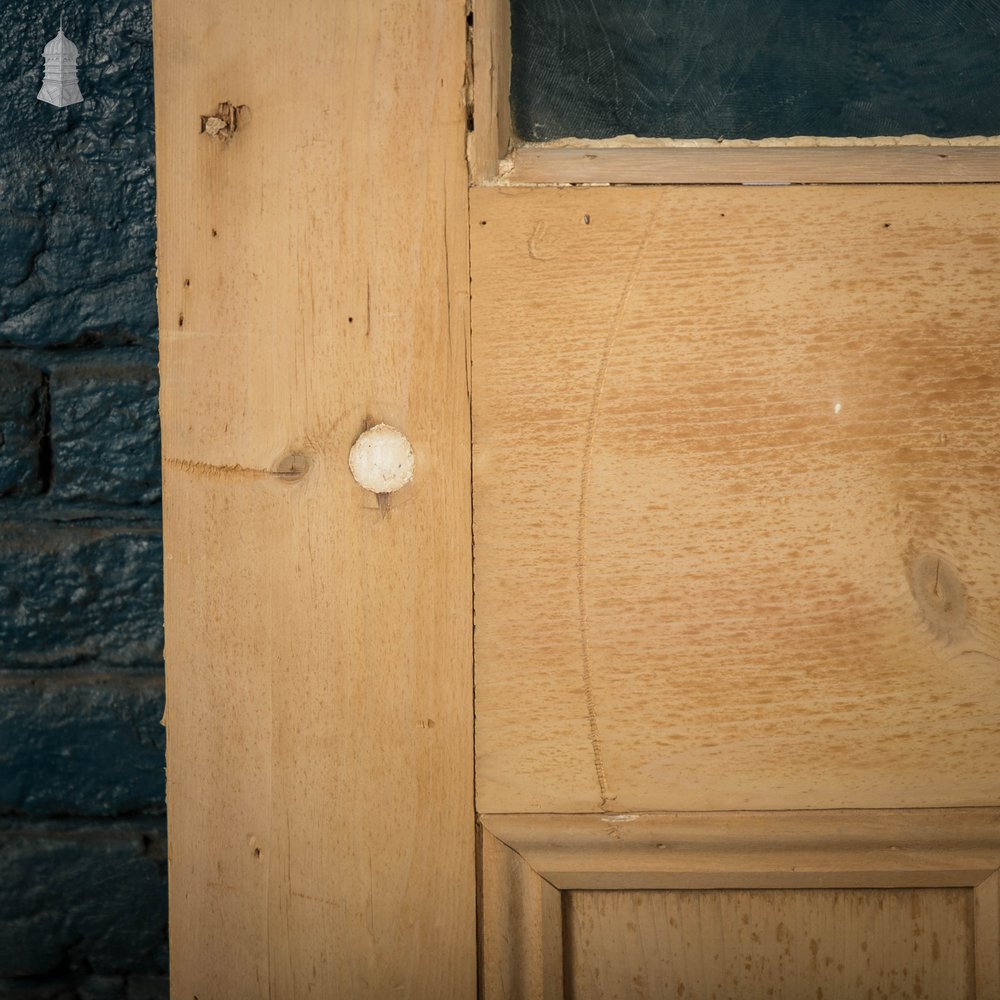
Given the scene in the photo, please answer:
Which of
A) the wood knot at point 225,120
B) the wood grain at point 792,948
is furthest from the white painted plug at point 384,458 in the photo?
the wood grain at point 792,948

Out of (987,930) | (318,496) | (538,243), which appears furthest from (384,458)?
(987,930)

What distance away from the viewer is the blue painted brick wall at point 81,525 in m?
0.61

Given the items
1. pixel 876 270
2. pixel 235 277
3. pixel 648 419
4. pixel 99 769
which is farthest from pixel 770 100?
pixel 99 769

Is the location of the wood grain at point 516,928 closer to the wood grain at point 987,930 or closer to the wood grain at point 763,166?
the wood grain at point 987,930

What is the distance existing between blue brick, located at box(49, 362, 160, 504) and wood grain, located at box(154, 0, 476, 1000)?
3.9 inches

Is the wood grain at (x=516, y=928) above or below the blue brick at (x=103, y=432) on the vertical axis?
below

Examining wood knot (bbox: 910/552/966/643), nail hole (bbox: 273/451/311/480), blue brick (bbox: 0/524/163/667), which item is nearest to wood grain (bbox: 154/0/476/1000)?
nail hole (bbox: 273/451/311/480)

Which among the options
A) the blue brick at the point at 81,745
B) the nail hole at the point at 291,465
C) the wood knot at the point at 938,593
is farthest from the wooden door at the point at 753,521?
the blue brick at the point at 81,745

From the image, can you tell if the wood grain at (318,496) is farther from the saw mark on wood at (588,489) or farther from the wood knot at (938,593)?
the wood knot at (938,593)

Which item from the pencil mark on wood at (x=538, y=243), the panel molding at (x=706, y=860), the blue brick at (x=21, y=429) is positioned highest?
the pencil mark on wood at (x=538, y=243)

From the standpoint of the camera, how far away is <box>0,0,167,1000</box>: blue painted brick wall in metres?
0.61

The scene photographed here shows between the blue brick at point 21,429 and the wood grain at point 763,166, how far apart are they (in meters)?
0.41

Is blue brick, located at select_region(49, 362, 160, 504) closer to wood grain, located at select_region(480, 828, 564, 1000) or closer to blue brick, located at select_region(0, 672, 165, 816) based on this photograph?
blue brick, located at select_region(0, 672, 165, 816)

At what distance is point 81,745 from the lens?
0.62 meters
